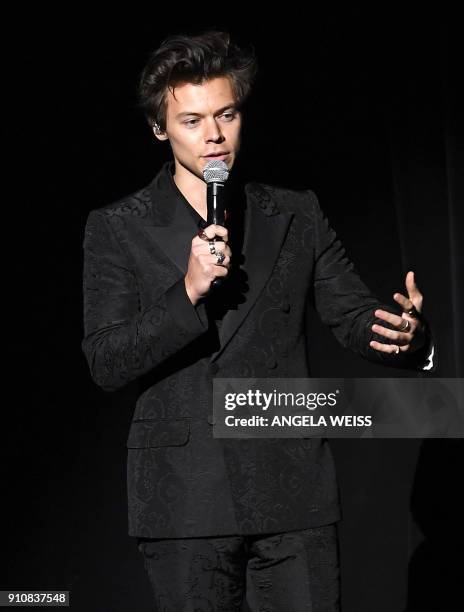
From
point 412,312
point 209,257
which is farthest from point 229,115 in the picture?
point 412,312

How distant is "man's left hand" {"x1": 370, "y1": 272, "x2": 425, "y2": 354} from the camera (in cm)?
188

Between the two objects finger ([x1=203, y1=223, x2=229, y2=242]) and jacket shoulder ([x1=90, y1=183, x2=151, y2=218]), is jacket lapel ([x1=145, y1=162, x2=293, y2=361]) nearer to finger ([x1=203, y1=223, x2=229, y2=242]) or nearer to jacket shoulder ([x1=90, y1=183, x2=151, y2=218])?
jacket shoulder ([x1=90, y1=183, x2=151, y2=218])

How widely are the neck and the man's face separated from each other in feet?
0.11

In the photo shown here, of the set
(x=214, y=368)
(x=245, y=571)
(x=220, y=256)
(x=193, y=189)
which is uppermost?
(x=193, y=189)

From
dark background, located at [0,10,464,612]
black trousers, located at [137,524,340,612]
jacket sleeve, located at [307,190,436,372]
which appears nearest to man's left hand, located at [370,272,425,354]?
jacket sleeve, located at [307,190,436,372]

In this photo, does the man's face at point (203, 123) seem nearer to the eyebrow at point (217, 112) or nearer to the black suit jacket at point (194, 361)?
the eyebrow at point (217, 112)

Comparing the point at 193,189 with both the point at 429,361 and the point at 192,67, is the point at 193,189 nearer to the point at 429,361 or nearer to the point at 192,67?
the point at 192,67

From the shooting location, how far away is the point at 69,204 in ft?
10.2

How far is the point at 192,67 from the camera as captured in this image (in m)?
2.02

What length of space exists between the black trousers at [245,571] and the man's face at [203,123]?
652 millimetres

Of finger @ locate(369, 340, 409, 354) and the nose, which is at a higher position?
the nose

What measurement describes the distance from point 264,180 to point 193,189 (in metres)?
1.19

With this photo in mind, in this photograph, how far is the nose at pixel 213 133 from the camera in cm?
196

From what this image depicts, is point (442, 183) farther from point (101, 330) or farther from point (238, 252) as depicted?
point (101, 330)
